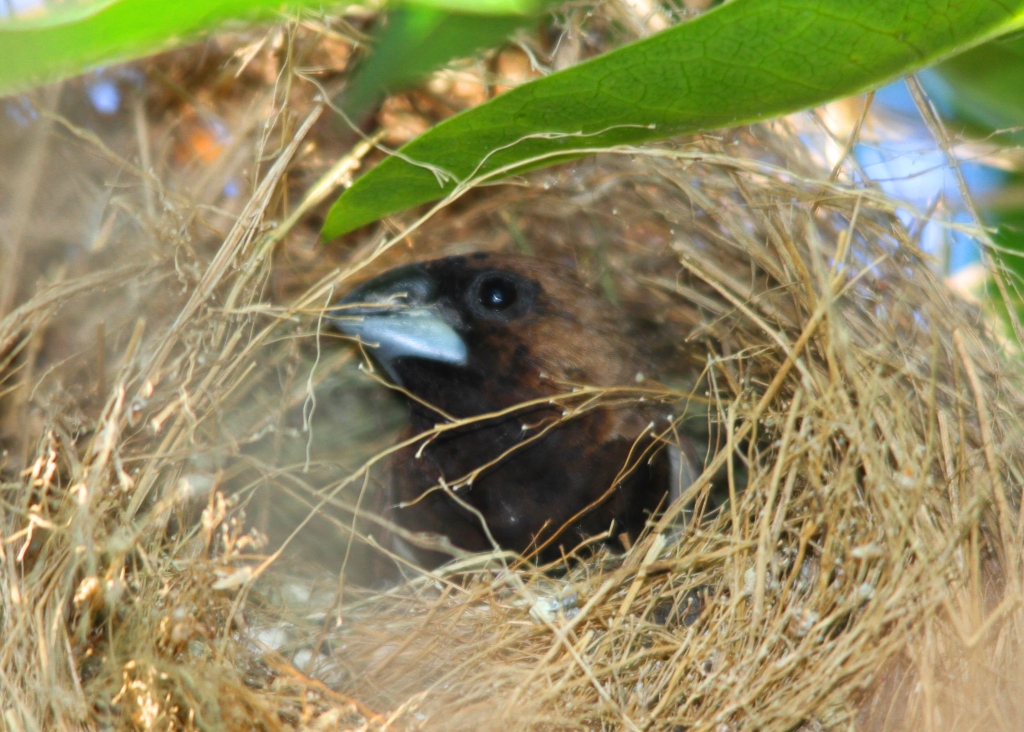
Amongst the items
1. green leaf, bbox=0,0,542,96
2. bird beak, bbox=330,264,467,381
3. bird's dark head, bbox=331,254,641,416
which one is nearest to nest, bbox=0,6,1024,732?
bird beak, bbox=330,264,467,381

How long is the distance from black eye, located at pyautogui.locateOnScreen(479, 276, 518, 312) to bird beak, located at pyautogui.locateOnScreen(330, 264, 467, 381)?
15cm

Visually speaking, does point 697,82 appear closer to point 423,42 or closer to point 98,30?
point 423,42

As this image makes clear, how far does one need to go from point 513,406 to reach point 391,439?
96cm

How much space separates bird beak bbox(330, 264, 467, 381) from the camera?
111 inches

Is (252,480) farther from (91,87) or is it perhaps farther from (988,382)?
(988,382)

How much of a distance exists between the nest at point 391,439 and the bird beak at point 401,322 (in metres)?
Result: 0.15

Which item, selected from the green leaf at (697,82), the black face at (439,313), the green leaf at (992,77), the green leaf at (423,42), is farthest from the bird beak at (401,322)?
the green leaf at (992,77)

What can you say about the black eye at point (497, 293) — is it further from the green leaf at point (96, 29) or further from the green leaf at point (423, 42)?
the green leaf at point (96, 29)

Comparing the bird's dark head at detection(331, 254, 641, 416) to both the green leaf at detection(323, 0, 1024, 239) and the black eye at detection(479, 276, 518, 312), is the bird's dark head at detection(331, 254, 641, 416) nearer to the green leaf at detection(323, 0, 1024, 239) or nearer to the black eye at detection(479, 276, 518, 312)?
the black eye at detection(479, 276, 518, 312)

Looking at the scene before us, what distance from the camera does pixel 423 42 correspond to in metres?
1.41

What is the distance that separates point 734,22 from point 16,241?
2.47 m

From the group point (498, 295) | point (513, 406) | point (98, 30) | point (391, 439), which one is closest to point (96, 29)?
point (98, 30)

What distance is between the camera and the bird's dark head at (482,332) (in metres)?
2.83

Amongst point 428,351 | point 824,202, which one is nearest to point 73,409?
point 428,351
